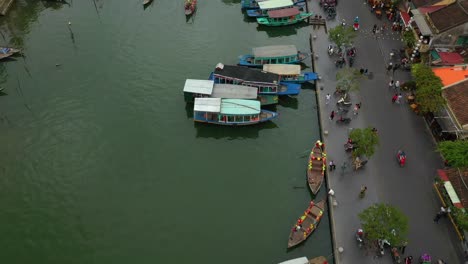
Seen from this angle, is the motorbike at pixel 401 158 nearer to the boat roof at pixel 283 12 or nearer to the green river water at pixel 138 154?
the green river water at pixel 138 154

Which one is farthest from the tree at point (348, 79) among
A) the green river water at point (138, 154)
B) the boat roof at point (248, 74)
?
the boat roof at point (248, 74)

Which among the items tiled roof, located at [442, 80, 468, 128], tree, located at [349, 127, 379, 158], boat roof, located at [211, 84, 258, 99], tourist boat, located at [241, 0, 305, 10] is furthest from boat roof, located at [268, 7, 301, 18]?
tree, located at [349, 127, 379, 158]

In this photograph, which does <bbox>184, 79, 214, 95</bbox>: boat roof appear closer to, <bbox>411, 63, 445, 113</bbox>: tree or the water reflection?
the water reflection

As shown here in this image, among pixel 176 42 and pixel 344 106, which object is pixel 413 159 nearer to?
pixel 344 106

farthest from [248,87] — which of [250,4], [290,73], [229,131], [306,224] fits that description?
[250,4]

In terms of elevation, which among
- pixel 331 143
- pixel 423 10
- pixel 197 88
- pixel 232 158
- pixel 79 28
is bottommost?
pixel 232 158

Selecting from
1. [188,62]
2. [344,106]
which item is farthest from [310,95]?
[188,62]
